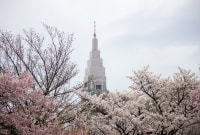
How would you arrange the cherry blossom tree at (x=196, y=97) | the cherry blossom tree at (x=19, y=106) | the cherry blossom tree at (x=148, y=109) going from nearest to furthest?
the cherry blossom tree at (x=19, y=106) → the cherry blossom tree at (x=196, y=97) → the cherry blossom tree at (x=148, y=109)

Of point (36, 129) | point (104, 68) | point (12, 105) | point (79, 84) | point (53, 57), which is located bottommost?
point (36, 129)

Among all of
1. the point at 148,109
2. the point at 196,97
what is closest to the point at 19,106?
the point at 196,97

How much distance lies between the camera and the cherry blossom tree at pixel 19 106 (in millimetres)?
11492

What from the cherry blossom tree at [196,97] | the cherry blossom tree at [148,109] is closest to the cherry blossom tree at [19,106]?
the cherry blossom tree at [148,109]

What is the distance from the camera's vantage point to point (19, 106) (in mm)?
12078

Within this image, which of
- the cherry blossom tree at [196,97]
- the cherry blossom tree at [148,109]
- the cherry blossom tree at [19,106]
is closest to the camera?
the cherry blossom tree at [19,106]

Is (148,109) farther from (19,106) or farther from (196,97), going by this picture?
(19,106)

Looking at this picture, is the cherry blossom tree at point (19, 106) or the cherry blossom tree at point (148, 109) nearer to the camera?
the cherry blossom tree at point (19, 106)

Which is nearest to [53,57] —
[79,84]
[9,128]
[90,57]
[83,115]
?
[79,84]

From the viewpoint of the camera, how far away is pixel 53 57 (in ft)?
60.4

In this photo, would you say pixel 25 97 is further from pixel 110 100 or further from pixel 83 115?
pixel 110 100

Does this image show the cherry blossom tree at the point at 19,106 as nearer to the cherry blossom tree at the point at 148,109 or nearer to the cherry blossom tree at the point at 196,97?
the cherry blossom tree at the point at 148,109

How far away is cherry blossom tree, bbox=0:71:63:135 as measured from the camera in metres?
11.5

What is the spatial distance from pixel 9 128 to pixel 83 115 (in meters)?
8.01
